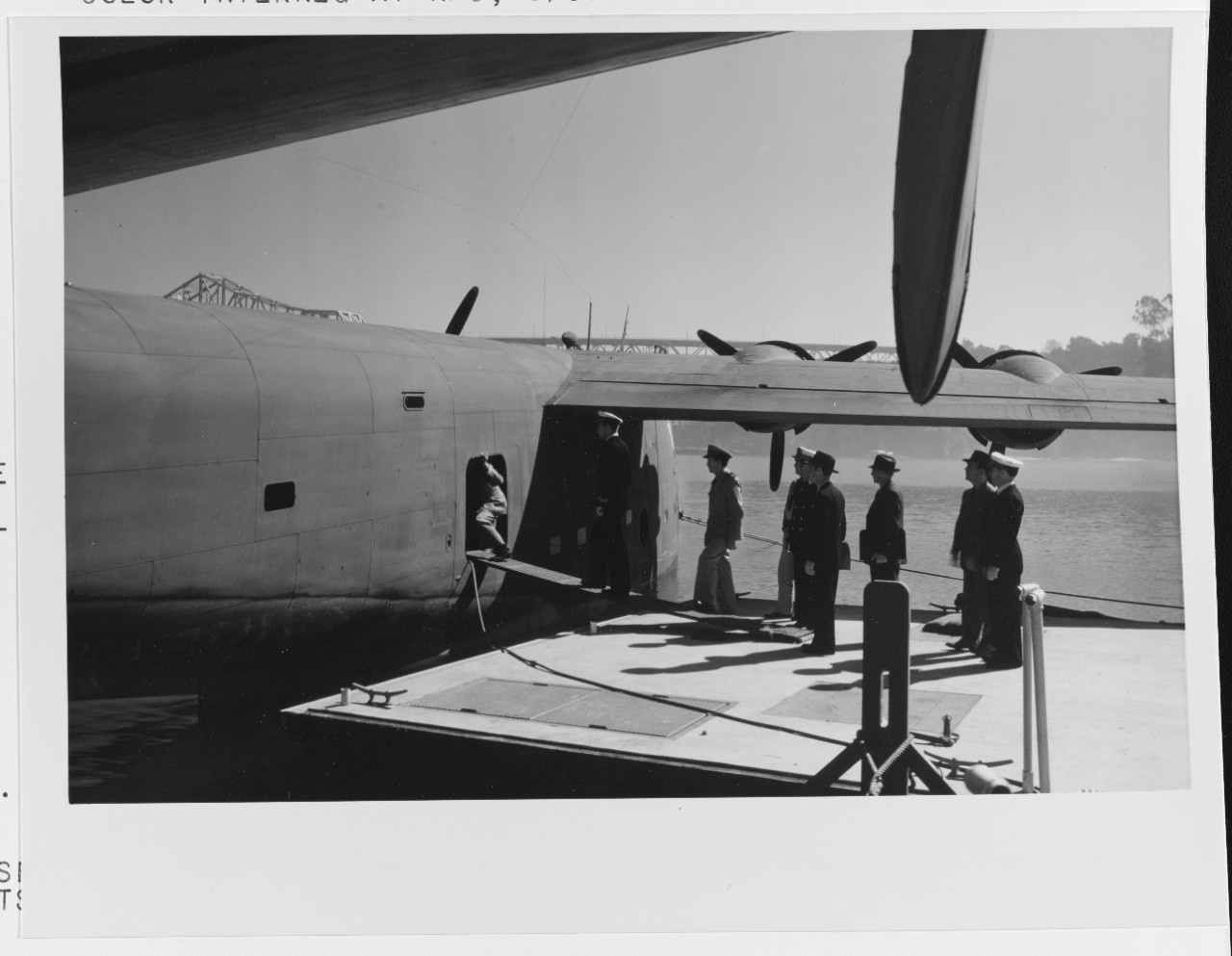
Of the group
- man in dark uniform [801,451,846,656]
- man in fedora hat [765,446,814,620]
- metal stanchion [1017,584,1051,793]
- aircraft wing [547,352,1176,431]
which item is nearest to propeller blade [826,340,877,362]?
aircraft wing [547,352,1176,431]

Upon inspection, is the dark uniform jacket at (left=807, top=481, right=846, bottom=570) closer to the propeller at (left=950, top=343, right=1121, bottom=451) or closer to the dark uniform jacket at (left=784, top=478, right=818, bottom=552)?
the dark uniform jacket at (left=784, top=478, right=818, bottom=552)

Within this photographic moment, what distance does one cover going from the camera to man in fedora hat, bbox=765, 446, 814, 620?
27.8ft

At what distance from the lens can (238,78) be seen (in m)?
5.28

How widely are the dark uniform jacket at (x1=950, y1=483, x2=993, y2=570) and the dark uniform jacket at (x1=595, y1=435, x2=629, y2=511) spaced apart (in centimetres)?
302

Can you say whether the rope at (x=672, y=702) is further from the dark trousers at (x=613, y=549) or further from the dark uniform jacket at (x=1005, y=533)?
the dark uniform jacket at (x=1005, y=533)

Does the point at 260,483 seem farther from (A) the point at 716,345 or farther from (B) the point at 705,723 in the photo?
(A) the point at 716,345

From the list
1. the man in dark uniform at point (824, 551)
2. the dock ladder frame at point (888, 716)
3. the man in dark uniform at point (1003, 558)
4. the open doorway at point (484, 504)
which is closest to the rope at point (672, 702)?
the dock ladder frame at point (888, 716)

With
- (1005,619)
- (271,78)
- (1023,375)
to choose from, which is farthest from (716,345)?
(271,78)

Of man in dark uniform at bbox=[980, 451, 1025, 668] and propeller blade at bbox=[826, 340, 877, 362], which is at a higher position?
propeller blade at bbox=[826, 340, 877, 362]

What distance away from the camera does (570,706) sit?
6.22m

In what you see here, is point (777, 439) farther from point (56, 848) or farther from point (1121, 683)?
point (56, 848)

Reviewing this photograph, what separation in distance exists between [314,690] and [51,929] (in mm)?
2047

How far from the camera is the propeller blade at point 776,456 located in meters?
11.4

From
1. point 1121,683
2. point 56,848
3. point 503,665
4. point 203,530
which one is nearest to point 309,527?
point 203,530
